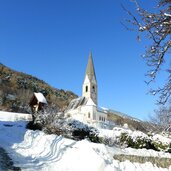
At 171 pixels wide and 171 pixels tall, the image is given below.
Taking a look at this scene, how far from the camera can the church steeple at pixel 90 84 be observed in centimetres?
7175

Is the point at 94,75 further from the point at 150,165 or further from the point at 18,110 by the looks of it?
the point at 150,165

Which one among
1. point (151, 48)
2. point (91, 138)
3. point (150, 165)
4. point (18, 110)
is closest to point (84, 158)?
point (150, 165)

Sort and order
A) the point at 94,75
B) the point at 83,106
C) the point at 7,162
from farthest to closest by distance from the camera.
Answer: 1. the point at 94,75
2. the point at 83,106
3. the point at 7,162

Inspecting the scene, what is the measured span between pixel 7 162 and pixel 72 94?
83943 millimetres

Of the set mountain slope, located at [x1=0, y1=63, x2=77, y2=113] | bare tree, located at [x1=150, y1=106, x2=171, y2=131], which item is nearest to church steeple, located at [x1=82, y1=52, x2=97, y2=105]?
mountain slope, located at [x1=0, y1=63, x2=77, y2=113]

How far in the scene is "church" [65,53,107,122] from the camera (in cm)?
5981

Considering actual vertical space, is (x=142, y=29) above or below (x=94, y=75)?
below

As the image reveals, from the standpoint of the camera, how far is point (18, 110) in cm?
5522

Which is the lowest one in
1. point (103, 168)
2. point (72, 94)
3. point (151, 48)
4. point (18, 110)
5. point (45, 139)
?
point (103, 168)

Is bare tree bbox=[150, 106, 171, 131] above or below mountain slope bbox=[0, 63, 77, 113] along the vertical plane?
below

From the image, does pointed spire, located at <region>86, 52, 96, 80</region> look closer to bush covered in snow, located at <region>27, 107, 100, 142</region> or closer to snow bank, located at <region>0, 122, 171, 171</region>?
bush covered in snow, located at <region>27, 107, 100, 142</region>

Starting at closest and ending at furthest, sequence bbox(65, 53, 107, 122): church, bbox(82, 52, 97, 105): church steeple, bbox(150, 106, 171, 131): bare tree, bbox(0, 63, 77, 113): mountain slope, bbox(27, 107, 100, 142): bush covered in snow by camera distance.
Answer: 1. bbox(150, 106, 171, 131): bare tree
2. bbox(27, 107, 100, 142): bush covered in snow
3. bbox(0, 63, 77, 113): mountain slope
4. bbox(65, 53, 107, 122): church
5. bbox(82, 52, 97, 105): church steeple

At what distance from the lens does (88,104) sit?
60844 mm

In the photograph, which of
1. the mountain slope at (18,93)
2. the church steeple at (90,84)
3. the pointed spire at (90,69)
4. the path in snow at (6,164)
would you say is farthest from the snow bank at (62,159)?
the pointed spire at (90,69)
